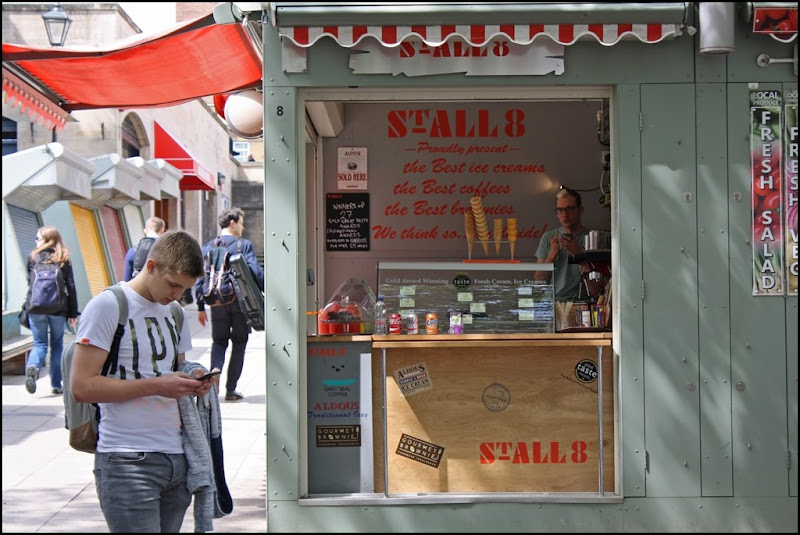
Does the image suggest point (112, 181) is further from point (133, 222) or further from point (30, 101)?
point (30, 101)

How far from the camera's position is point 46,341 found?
1045 cm

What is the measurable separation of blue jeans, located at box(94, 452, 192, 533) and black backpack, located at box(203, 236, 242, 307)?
5693mm

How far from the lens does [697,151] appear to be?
17.5ft

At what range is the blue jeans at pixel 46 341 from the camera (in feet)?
33.9

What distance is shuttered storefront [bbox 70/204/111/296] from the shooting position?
1631 centimetres

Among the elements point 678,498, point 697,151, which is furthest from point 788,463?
point 697,151

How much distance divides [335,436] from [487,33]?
2.36m

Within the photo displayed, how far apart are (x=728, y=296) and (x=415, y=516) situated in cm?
209

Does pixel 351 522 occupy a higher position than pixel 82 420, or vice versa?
pixel 82 420

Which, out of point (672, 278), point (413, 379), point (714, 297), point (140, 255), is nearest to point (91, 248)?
point (140, 255)

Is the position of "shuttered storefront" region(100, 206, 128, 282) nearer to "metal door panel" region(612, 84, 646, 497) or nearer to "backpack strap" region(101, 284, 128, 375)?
"metal door panel" region(612, 84, 646, 497)

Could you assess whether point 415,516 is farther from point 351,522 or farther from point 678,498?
point 678,498

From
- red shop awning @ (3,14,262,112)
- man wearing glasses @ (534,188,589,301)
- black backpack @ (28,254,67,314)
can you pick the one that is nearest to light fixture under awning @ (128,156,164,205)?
black backpack @ (28,254,67,314)

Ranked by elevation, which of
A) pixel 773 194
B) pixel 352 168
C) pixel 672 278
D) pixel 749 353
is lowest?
pixel 749 353
